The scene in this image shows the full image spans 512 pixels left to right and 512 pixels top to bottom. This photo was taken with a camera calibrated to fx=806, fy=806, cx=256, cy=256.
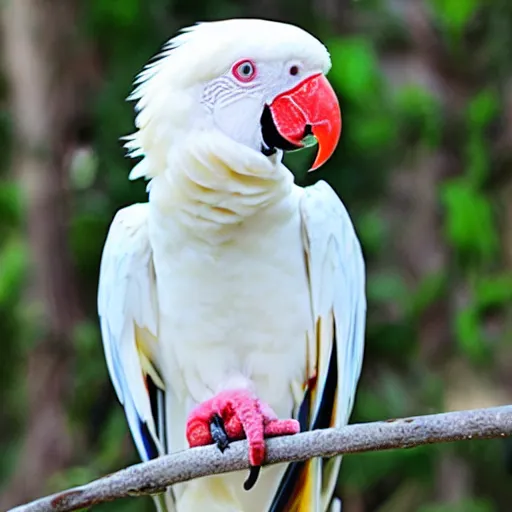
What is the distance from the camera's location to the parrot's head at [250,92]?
136 centimetres

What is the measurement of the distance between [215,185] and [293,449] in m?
0.48

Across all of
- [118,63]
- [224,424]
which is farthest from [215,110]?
[118,63]

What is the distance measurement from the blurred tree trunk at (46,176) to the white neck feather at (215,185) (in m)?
1.70

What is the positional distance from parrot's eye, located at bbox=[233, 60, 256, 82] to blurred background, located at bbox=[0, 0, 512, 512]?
1.36m

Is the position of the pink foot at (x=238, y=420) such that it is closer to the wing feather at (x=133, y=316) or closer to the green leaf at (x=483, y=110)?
the wing feather at (x=133, y=316)

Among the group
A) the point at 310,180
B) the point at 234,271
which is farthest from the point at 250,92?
the point at 310,180

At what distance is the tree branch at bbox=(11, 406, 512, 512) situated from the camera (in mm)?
1005

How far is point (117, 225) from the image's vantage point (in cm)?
159

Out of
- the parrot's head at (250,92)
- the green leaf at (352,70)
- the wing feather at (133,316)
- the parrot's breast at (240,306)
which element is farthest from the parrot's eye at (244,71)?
the green leaf at (352,70)

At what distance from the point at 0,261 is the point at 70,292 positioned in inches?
11.6

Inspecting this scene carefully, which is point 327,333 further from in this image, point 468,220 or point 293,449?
point 468,220

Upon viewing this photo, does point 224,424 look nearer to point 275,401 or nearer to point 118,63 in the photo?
point 275,401

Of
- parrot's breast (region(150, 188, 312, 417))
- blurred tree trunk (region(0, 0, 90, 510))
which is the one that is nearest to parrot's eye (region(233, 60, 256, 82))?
parrot's breast (region(150, 188, 312, 417))

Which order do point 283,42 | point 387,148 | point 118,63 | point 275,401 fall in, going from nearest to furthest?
point 283,42 < point 275,401 < point 118,63 < point 387,148
